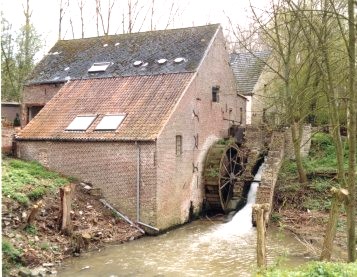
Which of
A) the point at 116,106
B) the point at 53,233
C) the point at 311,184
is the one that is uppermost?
the point at 116,106

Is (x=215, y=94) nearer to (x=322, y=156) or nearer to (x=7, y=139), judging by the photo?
(x=322, y=156)

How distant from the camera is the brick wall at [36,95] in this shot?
19.5 metres

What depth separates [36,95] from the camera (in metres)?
20.0

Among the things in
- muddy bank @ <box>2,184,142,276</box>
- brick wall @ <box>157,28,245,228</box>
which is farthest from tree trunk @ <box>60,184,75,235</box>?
brick wall @ <box>157,28,245,228</box>

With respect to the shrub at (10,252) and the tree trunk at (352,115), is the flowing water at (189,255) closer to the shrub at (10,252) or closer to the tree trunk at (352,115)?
the shrub at (10,252)

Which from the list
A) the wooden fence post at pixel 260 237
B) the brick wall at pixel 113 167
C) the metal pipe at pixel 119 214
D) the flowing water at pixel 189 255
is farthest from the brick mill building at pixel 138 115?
the wooden fence post at pixel 260 237

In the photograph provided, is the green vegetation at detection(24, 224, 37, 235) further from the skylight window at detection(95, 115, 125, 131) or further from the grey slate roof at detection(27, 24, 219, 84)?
the grey slate roof at detection(27, 24, 219, 84)

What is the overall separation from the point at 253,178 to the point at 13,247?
11062 mm

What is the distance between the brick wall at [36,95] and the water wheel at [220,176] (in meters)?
7.67

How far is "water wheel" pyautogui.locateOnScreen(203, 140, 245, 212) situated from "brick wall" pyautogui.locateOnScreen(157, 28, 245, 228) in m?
0.31

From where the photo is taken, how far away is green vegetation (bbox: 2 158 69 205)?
39.0 feet

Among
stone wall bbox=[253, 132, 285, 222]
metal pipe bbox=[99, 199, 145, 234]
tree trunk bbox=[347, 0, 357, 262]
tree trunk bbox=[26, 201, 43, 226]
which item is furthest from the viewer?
stone wall bbox=[253, 132, 285, 222]

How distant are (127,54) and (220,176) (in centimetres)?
707

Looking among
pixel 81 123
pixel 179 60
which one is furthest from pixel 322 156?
pixel 81 123
